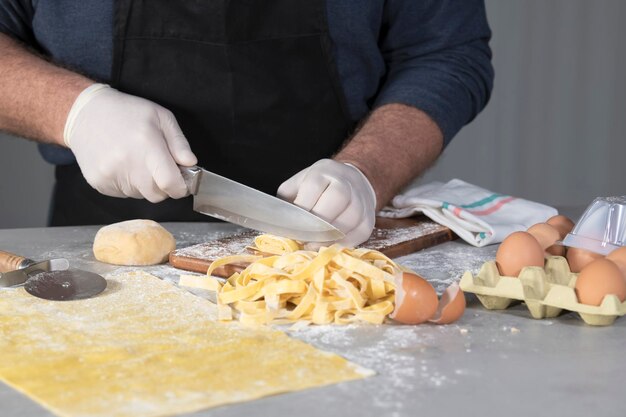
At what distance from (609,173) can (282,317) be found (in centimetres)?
312

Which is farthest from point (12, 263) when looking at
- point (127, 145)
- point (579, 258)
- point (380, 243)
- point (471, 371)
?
point (579, 258)

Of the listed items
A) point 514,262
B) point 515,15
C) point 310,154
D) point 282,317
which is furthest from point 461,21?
point 515,15

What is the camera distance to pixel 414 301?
1.29 meters

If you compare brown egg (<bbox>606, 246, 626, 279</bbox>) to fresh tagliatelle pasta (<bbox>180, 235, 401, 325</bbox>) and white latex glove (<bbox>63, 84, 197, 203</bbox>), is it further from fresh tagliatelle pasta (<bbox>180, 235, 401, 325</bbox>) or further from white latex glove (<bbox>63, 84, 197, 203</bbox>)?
white latex glove (<bbox>63, 84, 197, 203</bbox>)

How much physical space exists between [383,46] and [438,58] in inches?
5.8

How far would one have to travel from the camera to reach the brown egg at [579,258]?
1.45 metres

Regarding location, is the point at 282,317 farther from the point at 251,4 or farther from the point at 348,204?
the point at 251,4

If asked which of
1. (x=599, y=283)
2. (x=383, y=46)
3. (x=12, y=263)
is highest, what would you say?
(x=383, y=46)

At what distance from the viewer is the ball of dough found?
1.59 metres

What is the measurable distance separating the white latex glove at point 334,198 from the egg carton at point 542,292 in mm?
376

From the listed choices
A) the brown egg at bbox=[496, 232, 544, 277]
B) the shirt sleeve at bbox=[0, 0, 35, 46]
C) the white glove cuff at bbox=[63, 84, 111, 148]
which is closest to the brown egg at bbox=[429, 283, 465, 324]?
the brown egg at bbox=[496, 232, 544, 277]

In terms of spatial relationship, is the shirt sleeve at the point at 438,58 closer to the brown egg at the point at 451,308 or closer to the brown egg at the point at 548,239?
the brown egg at the point at 548,239

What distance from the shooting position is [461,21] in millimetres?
2303

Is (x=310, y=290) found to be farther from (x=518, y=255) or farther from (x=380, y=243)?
(x=380, y=243)
